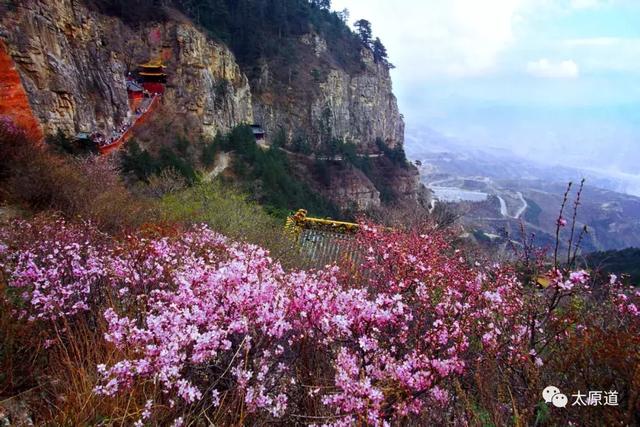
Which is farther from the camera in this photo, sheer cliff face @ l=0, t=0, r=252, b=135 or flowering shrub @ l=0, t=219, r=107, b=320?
sheer cliff face @ l=0, t=0, r=252, b=135

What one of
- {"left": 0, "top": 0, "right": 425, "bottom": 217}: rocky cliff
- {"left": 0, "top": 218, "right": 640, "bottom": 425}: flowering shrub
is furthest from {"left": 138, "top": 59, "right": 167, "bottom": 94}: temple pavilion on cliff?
{"left": 0, "top": 218, "right": 640, "bottom": 425}: flowering shrub

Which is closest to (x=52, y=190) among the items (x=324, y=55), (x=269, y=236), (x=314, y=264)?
(x=269, y=236)

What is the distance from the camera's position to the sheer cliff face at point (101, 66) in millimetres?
19688

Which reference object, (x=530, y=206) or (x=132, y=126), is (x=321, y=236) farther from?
(x=530, y=206)

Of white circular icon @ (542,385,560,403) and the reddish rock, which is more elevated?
the reddish rock

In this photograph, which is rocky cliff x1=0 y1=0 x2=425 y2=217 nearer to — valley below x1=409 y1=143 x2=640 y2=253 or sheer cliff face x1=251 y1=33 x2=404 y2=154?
sheer cliff face x1=251 y1=33 x2=404 y2=154

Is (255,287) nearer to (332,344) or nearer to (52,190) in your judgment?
(332,344)

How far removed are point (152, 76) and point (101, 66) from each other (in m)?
4.89

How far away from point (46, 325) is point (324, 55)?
56950 millimetres

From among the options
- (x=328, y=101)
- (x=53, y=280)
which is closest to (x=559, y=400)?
(x=53, y=280)

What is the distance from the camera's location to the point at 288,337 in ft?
10.3

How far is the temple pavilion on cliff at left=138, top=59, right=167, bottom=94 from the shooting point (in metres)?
30.0

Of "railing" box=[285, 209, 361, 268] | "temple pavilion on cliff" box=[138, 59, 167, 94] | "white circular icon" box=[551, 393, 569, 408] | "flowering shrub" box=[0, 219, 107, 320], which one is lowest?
"railing" box=[285, 209, 361, 268]

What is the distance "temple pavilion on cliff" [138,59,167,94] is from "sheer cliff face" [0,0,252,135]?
78cm
